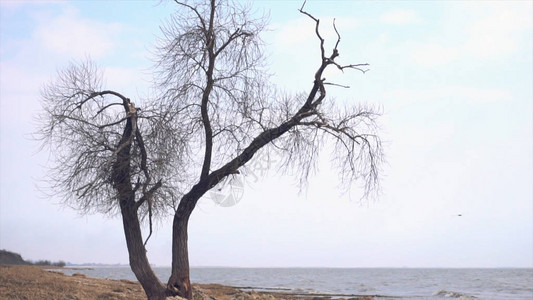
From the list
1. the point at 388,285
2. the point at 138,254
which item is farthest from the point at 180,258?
the point at 388,285

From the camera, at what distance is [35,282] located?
16.4 m

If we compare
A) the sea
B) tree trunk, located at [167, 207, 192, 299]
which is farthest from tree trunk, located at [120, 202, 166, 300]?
the sea

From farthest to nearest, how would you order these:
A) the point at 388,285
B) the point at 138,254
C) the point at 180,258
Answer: the point at 388,285
the point at 138,254
the point at 180,258

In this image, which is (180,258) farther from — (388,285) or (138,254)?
(388,285)

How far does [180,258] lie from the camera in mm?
13648

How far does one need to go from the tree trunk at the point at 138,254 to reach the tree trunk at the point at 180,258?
0.36 metres

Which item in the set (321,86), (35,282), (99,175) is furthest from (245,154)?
(35,282)

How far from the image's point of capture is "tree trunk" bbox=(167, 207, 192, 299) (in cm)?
1355

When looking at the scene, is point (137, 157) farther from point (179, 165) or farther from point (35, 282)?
point (35, 282)

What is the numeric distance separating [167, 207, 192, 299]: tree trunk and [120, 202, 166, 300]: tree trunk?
0.36 meters

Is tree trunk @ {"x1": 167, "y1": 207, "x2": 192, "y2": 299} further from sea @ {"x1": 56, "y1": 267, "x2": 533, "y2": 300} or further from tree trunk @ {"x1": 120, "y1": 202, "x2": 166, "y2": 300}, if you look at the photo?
sea @ {"x1": 56, "y1": 267, "x2": 533, "y2": 300}

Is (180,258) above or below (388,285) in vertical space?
below

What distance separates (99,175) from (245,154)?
313 cm

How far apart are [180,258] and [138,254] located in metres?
0.98
